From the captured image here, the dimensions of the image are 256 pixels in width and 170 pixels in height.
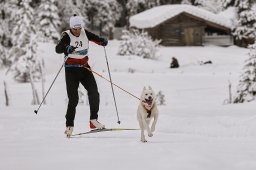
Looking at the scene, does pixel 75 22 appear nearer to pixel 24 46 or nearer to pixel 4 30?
pixel 24 46

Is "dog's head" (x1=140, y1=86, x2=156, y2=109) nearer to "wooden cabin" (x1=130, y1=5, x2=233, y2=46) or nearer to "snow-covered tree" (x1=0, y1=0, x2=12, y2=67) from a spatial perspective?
"snow-covered tree" (x1=0, y1=0, x2=12, y2=67)

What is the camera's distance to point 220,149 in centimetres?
678

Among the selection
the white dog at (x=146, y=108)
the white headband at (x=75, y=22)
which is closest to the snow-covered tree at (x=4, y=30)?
the white headband at (x=75, y=22)

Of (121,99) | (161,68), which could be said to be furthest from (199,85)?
(161,68)

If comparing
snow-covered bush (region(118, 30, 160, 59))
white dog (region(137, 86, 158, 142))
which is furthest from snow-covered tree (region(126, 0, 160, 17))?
white dog (region(137, 86, 158, 142))

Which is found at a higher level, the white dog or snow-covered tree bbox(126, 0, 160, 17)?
snow-covered tree bbox(126, 0, 160, 17)

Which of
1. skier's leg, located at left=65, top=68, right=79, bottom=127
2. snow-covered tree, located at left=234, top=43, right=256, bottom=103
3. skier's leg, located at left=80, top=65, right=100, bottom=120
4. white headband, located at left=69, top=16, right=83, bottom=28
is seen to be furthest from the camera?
snow-covered tree, located at left=234, top=43, right=256, bottom=103

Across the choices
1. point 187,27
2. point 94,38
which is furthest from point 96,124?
point 187,27

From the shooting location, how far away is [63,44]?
859 centimetres

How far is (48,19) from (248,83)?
28811 millimetres

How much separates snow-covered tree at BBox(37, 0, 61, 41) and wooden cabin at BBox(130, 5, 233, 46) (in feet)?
28.3

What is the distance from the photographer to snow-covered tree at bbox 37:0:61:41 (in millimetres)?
42844

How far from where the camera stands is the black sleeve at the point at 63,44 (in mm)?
8523

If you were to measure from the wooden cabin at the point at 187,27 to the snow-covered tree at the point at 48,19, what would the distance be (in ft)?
28.3
